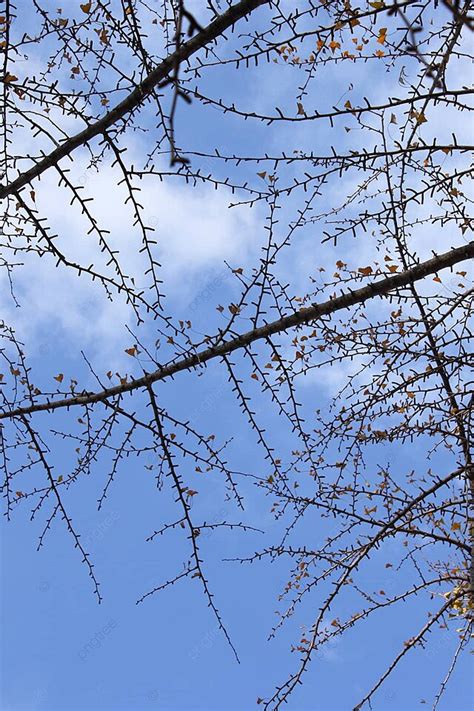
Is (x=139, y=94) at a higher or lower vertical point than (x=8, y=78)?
lower

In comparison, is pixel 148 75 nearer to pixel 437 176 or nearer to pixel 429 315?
pixel 437 176

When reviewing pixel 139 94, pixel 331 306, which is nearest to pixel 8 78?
pixel 139 94

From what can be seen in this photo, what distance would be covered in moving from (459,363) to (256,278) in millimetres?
1538

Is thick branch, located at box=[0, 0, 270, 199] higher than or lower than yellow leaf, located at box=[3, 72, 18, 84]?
lower

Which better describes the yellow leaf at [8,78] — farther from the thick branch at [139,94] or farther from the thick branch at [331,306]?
the thick branch at [331,306]

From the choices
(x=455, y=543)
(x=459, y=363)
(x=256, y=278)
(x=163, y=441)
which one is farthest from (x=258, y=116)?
(x=455, y=543)

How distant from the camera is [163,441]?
2746 millimetres

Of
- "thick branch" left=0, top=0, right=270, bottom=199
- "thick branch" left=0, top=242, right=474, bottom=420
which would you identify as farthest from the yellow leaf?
"thick branch" left=0, top=242, right=474, bottom=420

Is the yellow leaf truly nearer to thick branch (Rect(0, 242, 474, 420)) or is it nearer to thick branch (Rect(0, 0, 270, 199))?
thick branch (Rect(0, 0, 270, 199))

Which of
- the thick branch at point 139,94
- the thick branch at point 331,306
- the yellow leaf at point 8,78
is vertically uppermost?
the yellow leaf at point 8,78

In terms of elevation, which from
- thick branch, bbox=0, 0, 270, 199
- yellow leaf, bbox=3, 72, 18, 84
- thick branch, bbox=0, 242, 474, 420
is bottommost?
thick branch, bbox=0, 242, 474, 420

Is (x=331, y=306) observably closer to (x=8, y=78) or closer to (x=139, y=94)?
(x=139, y=94)

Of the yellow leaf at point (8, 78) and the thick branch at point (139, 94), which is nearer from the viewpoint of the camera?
the thick branch at point (139, 94)

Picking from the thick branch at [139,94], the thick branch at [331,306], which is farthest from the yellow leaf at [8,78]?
the thick branch at [331,306]
